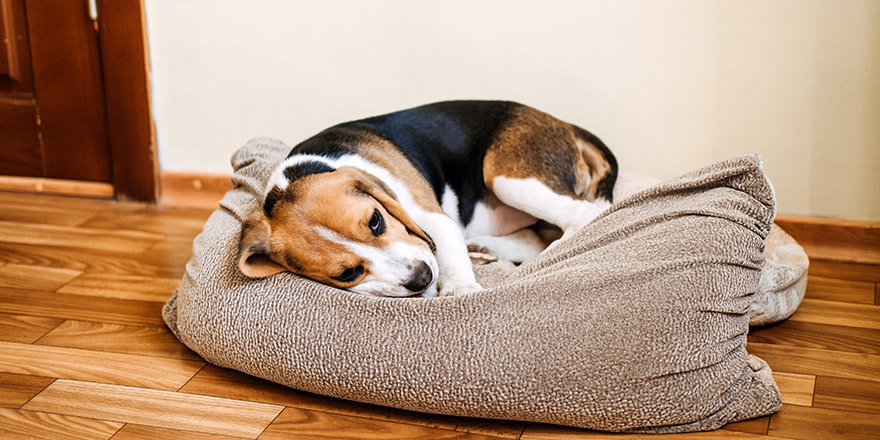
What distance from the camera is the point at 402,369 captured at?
2.18 meters

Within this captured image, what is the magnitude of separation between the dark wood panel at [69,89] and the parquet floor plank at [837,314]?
11.7 feet

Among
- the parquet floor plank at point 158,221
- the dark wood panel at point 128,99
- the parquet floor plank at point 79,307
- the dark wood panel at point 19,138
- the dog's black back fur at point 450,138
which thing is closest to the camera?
the parquet floor plank at point 79,307

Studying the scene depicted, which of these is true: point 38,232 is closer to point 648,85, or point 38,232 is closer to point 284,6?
point 284,6

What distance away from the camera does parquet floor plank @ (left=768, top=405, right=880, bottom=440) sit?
212 cm

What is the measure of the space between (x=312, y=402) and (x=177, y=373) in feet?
1.61

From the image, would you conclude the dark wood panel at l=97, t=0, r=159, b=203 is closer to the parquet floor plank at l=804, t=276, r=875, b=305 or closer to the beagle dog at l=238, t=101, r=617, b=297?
the beagle dog at l=238, t=101, r=617, b=297

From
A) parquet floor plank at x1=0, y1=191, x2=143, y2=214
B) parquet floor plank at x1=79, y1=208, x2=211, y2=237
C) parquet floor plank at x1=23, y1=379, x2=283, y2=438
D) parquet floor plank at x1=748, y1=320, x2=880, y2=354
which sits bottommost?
parquet floor plank at x1=748, y1=320, x2=880, y2=354

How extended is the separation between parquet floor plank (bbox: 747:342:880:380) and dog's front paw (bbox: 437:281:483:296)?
0.95 meters

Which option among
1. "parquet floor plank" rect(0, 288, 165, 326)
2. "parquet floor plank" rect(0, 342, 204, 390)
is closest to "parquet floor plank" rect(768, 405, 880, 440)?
"parquet floor plank" rect(0, 342, 204, 390)

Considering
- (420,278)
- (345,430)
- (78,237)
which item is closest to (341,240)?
(420,278)

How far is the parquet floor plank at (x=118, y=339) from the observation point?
2676 mm

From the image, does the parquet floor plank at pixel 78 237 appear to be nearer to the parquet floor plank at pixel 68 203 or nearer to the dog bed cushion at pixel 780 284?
the parquet floor plank at pixel 68 203

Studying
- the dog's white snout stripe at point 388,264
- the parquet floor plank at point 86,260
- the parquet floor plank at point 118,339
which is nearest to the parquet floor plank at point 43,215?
the parquet floor plank at point 86,260

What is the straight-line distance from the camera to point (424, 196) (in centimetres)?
283
